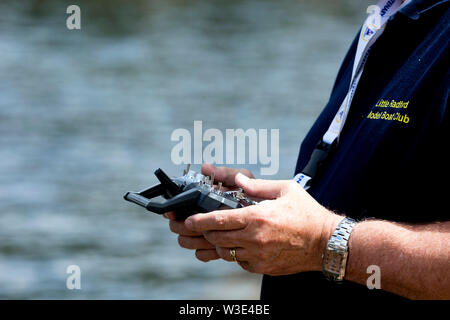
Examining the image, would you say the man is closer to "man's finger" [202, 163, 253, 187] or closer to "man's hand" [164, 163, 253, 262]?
"man's hand" [164, 163, 253, 262]

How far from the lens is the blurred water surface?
2.71m

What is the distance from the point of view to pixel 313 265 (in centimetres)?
103

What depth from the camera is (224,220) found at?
99cm

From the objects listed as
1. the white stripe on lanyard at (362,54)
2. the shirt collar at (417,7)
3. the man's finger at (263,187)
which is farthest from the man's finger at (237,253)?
the shirt collar at (417,7)

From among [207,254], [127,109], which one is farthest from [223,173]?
[127,109]

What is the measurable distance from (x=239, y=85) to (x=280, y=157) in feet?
1.85

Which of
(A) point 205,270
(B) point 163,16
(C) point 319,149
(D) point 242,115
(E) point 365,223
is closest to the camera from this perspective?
(E) point 365,223

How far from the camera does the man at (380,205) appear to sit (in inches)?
37.3

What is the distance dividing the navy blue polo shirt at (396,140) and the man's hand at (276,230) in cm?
9

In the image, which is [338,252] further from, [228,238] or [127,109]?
[127,109]

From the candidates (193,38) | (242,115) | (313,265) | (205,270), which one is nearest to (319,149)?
(313,265)

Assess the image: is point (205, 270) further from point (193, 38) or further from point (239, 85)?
point (193, 38)

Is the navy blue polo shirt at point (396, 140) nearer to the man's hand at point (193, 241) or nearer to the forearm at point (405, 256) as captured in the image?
the forearm at point (405, 256)

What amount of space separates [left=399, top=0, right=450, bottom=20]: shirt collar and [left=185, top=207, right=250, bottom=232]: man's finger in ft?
1.52
